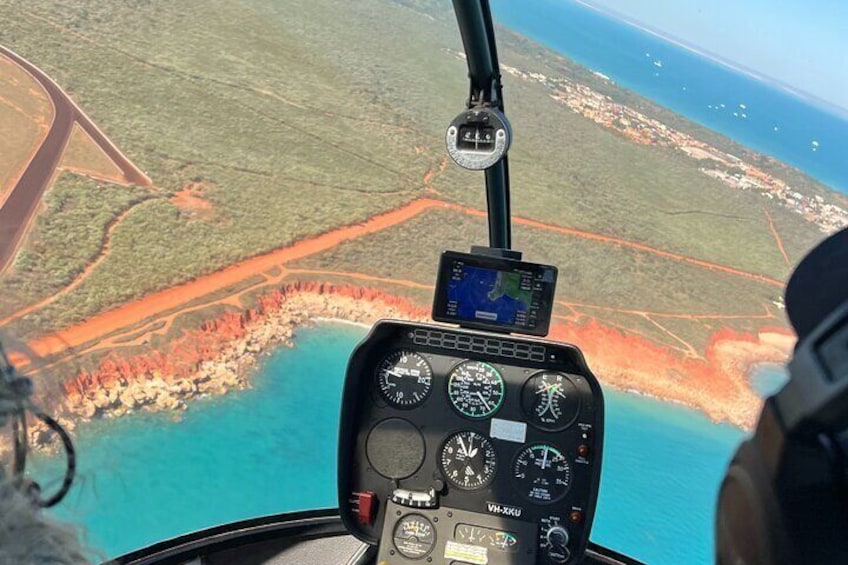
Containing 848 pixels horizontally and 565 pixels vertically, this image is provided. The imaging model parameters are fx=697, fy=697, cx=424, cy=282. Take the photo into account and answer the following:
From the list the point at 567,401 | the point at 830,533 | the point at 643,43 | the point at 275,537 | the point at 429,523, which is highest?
the point at 643,43

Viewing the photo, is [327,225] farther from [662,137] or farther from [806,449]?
[806,449]

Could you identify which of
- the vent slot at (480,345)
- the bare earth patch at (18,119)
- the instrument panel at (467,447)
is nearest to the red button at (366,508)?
the instrument panel at (467,447)

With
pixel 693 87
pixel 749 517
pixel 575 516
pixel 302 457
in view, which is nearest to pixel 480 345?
pixel 575 516

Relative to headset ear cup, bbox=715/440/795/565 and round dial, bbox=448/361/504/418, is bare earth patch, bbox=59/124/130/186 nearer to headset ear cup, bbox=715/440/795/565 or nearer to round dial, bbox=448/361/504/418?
round dial, bbox=448/361/504/418

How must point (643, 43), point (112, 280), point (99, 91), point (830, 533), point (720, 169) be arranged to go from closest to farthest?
1. point (830, 533)
2. point (112, 280)
3. point (643, 43)
4. point (99, 91)
5. point (720, 169)

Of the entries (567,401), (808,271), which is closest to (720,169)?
(567,401)

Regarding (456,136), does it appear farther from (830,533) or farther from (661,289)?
(661,289)

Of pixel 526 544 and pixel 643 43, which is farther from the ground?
pixel 643 43

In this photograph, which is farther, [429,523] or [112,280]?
[112,280]
